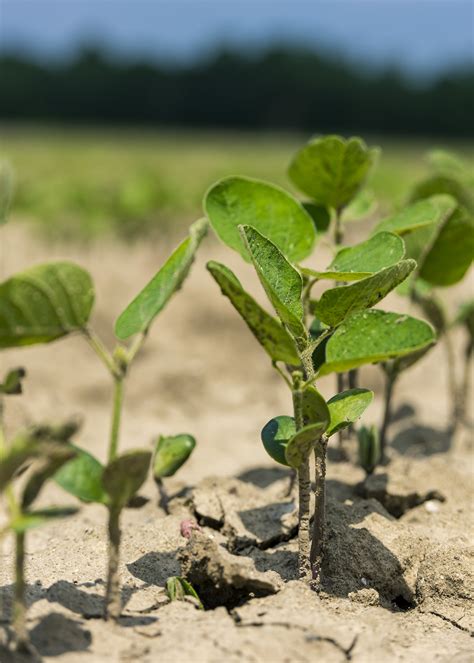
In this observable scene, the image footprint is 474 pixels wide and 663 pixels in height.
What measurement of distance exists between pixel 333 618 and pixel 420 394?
197cm

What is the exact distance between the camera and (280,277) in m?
1.41

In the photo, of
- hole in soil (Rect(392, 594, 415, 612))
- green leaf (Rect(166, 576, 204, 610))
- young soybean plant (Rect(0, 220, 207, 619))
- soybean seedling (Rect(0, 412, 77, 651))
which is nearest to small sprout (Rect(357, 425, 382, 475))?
hole in soil (Rect(392, 594, 415, 612))

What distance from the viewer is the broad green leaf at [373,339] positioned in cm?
124

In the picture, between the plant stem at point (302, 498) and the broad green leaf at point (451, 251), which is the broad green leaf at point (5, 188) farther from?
the broad green leaf at point (451, 251)

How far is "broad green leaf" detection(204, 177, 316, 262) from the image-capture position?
153cm

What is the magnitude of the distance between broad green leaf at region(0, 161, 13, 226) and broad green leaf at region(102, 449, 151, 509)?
0.43 metres

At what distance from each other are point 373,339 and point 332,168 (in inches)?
30.7

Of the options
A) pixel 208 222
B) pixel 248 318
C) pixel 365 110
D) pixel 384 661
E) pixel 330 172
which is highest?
pixel 365 110

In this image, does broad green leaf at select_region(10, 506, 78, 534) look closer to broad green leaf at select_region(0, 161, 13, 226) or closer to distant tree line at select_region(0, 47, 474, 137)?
broad green leaf at select_region(0, 161, 13, 226)

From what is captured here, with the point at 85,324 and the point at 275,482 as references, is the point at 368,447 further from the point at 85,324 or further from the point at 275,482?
the point at 85,324

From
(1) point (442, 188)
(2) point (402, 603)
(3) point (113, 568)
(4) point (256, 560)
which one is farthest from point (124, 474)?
(1) point (442, 188)

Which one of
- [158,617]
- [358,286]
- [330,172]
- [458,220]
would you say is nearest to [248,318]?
[358,286]

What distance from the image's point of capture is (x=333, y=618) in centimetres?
142

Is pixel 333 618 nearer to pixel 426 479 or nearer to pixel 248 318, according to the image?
pixel 248 318
